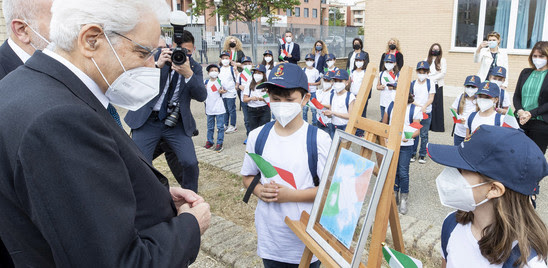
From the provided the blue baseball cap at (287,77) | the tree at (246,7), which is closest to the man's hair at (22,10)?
the blue baseball cap at (287,77)

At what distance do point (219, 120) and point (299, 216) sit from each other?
5.32 metres

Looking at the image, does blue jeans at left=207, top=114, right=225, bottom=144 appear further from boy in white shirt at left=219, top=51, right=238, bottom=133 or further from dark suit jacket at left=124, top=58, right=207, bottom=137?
dark suit jacket at left=124, top=58, right=207, bottom=137

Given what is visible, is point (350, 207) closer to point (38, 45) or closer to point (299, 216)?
point (299, 216)

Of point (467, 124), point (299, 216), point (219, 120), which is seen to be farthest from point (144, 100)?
point (219, 120)

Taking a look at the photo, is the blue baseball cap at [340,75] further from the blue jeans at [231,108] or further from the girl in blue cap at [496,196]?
Answer: the girl in blue cap at [496,196]

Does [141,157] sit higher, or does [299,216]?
[141,157]

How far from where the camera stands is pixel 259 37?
2150 cm

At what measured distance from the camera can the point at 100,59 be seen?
1.31m

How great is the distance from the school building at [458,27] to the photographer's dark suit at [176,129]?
11.4 metres

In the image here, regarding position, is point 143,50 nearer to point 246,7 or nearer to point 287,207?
point 287,207

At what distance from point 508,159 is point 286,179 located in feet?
4.29

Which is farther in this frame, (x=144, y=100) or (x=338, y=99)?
(x=338, y=99)

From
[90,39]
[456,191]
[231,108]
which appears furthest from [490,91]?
[231,108]

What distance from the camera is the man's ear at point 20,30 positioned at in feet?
7.91
